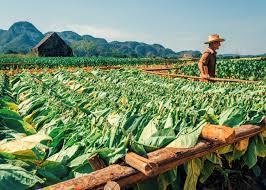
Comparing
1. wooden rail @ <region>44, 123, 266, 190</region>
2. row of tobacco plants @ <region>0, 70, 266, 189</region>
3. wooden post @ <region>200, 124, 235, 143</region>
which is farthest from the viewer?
wooden post @ <region>200, 124, 235, 143</region>

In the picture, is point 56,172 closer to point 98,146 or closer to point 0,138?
point 98,146

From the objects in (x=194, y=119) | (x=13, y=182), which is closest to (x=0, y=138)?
(x=13, y=182)

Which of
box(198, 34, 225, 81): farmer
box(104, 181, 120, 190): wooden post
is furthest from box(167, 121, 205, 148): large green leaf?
box(198, 34, 225, 81): farmer

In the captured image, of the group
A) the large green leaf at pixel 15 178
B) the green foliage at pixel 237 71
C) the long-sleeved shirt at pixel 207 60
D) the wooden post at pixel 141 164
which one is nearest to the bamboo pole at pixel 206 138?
the wooden post at pixel 141 164

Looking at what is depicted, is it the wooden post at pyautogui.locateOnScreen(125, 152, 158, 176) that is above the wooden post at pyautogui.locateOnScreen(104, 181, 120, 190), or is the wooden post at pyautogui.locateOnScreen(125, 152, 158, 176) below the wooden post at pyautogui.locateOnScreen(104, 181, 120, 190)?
above

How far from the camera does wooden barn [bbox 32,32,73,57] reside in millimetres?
57894

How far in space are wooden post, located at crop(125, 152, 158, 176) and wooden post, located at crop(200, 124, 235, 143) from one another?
681 millimetres

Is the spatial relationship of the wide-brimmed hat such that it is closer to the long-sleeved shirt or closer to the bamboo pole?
the long-sleeved shirt

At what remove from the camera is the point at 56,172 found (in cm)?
221

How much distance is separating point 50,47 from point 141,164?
60369 millimetres

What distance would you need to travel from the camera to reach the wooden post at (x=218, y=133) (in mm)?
2354

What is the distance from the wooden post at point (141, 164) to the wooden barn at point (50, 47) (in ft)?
191

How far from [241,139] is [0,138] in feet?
7.27

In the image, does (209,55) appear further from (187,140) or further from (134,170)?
(134,170)
